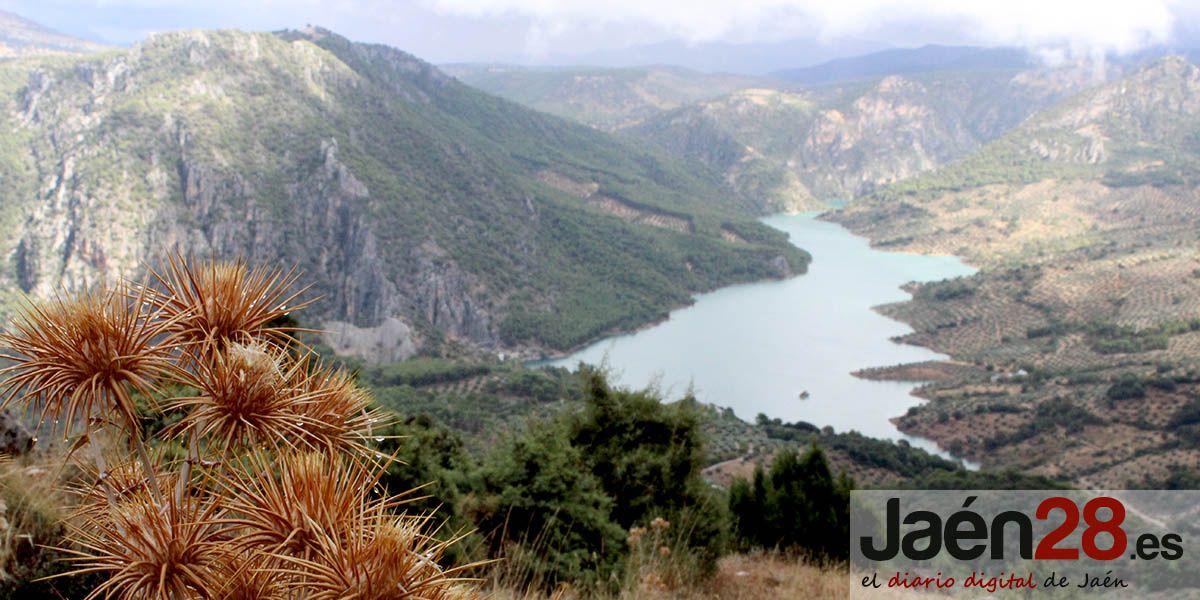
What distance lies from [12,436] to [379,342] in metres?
42.2

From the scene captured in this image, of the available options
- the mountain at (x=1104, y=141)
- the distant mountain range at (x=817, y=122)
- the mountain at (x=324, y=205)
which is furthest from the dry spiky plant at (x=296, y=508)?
the distant mountain range at (x=817, y=122)

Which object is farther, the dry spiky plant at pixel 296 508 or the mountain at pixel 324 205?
the mountain at pixel 324 205

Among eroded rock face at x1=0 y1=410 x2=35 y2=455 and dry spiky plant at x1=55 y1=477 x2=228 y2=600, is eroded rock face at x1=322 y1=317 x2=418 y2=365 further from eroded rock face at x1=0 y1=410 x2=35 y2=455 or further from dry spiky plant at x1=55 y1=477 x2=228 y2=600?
dry spiky plant at x1=55 y1=477 x2=228 y2=600

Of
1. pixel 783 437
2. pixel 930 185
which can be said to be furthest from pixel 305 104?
pixel 930 185

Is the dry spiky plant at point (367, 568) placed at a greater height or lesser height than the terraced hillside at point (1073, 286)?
greater

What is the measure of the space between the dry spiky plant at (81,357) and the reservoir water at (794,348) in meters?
25.9

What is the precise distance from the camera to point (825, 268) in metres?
71.4

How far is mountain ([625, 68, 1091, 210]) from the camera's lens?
119 m

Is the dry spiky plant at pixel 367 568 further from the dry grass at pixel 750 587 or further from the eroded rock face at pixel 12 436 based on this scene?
the dry grass at pixel 750 587

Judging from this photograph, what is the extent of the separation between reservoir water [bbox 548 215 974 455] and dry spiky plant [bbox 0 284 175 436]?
2592 cm

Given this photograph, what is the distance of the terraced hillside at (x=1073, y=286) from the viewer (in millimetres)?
28906

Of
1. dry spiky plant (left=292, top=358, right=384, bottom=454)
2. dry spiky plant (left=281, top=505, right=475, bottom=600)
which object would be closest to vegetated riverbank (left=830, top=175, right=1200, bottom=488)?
dry spiky plant (left=292, top=358, right=384, bottom=454)

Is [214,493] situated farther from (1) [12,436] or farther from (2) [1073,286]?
(2) [1073,286]

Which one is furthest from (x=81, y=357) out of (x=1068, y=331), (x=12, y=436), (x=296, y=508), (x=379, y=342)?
(x=1068, y=331)
